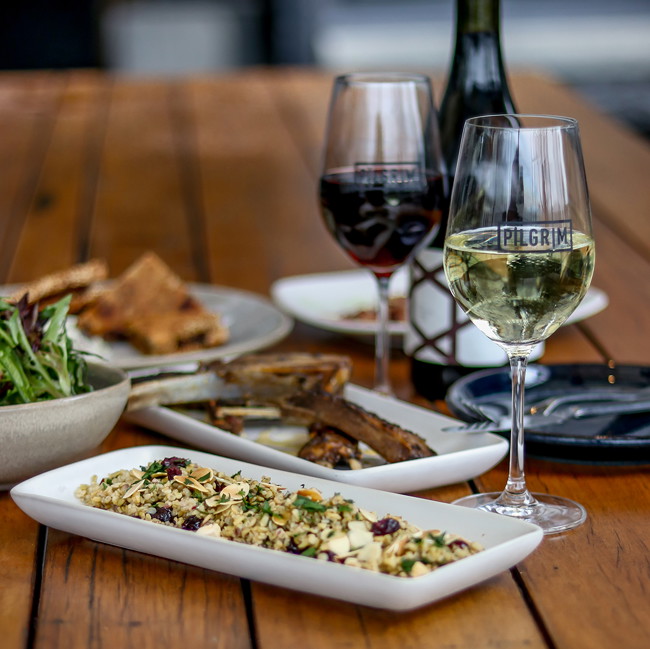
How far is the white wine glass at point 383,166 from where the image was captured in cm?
125

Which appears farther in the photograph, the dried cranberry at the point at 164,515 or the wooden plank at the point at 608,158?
the wooden plank at the point at 608,158

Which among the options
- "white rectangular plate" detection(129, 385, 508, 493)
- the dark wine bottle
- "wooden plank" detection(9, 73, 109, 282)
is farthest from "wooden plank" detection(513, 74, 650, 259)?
"wooden plank" detection(9, 73, 109, 282)

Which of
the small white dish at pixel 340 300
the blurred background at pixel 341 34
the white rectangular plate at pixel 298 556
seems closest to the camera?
the white rectangular plate at pixel 298 556

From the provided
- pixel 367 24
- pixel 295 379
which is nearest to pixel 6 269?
pixel 295 379

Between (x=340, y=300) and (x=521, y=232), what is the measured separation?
82 centimetres

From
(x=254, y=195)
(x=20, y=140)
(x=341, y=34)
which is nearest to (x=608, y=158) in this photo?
(x=254, y=195)

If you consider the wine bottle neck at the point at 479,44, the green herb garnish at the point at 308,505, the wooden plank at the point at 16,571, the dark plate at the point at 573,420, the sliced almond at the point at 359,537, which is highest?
the wine bottle neck at the point at 479,44

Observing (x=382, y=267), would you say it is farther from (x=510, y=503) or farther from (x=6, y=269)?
(x=6, y=269)

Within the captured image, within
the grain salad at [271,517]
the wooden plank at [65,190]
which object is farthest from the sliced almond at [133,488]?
the wooden plank at [65,190]

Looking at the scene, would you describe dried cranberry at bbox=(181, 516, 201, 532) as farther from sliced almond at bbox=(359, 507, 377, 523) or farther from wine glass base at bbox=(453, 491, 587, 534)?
wine glass base at bbox=(453, 491, 587, 534)

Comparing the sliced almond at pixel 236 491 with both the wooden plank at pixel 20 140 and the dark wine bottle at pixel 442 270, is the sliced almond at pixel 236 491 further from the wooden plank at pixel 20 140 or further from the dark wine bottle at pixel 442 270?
the wooden plank at pixel 20 140

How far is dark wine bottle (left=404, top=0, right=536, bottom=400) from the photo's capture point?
1.31 meters

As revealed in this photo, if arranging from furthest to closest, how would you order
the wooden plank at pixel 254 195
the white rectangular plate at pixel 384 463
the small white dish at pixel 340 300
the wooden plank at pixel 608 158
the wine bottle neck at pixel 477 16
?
the wooden plank at pixel 608 158
the wooden plank at pixel 254 195
the small white dish at pixel 340 300
the wine bottle neck at pixel 477 16
the white rectangular plate at pixel 384 463

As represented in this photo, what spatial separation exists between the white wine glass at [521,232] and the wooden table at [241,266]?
0.41 feet
